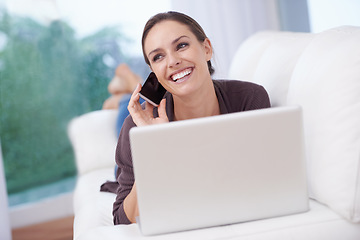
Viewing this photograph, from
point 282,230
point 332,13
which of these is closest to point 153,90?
point 282,230

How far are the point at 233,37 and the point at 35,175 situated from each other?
2.38m

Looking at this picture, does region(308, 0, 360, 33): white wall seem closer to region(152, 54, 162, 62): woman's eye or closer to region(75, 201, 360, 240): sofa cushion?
region(152, 54, 162, 62): woman's eye

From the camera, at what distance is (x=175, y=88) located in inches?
67.5

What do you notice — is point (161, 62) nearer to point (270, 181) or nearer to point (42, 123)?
point (270, 181)

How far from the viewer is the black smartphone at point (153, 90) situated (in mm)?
1786

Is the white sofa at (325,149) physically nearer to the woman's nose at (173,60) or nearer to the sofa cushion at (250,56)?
the woman's nose at (173,60)

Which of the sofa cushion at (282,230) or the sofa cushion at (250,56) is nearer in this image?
the sofa cushion at (282,230)

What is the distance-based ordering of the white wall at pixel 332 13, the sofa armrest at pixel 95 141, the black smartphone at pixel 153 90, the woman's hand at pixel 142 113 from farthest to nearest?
the white wall at pixel 332 13 → the sofa armrest at pixel 95 141 → the black smartphone at pixel 153 90 → the woman's hand at pixel 142 113

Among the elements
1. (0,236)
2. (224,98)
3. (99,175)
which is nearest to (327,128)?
(224,98)

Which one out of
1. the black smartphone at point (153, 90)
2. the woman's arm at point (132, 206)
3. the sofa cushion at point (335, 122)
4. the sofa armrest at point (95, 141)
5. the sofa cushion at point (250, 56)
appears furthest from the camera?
the sofa armrest at point (95, 141)

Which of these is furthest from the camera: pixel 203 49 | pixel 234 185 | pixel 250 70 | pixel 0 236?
pixel 0 236

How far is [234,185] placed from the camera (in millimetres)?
1137

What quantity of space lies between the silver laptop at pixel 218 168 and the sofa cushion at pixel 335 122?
0.14 m

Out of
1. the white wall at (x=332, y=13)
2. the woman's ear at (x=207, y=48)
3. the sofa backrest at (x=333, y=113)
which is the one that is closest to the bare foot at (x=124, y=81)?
the white wall at (x=332, y=13)
